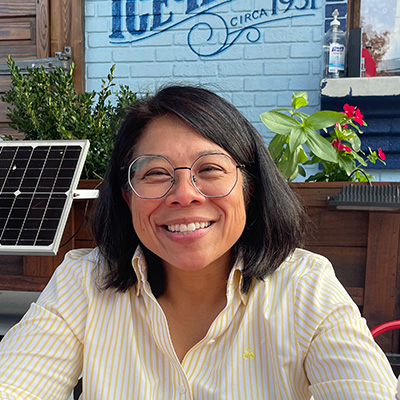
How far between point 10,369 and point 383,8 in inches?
113

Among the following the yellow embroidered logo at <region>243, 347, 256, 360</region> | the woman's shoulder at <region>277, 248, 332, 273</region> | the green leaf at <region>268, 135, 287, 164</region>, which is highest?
the green leaf at <region>268, 135, 287, 164</region>

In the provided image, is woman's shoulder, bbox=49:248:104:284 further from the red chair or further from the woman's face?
the red chair

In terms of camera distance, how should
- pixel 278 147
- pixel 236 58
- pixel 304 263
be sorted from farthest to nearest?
pixel 236 58 → pixel 278 147 → pixel 304 263

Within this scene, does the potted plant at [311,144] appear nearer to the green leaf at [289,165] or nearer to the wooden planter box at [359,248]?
the green leaf at [289,165]

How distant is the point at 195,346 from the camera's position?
1.04 meters

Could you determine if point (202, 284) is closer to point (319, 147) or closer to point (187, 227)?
point (187, 227)

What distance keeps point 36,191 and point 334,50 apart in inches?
79.0

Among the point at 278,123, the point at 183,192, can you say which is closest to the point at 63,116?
the point at 278,123

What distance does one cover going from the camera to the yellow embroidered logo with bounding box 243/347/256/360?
103 centimetres

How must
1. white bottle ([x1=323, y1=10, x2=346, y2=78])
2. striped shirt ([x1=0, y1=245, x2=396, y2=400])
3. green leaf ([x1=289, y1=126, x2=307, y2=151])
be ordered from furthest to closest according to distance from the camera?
white bottle ([x1=323, y1=10, x2=346, y2=78]) → green leaf ([x1=289, y1=126, x2=307, y2=151]) → striped shirt ([x1=0, y1=245, x2=396, y2=400])

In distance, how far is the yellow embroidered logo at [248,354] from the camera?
40.4 inches

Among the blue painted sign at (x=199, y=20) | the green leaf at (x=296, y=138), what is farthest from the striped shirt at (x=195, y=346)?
the blue painted sign at (x=199, y=20)

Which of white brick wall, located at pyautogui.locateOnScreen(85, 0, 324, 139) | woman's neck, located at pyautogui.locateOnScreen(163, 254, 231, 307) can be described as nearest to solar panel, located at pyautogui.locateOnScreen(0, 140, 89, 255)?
woman's neck, located at pyautogui.locateOnScreen(163, 254, 231, 307)

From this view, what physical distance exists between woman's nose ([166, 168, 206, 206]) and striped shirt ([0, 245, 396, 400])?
0.21m
